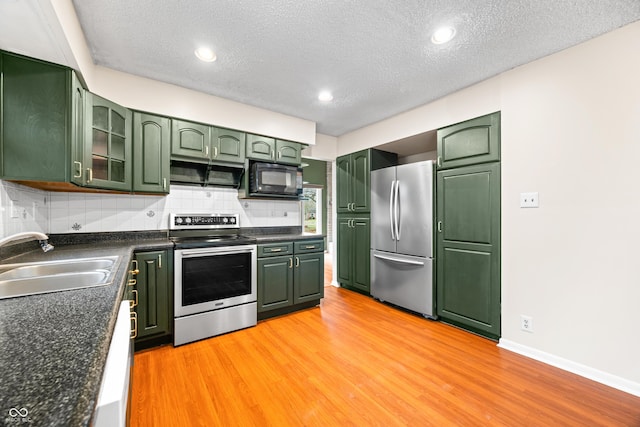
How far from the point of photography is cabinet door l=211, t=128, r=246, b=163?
9.52 ft

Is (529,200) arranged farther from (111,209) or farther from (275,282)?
(111,209)

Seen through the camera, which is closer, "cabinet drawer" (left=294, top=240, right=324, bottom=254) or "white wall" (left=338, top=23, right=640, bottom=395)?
"white wall" (left=338, top=23, right=640, bottom=395)

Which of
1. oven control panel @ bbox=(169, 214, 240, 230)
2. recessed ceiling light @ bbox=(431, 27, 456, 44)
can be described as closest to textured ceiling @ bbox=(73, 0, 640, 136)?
recessed ceiling light @ bbox=(431, 27, 456, 44)

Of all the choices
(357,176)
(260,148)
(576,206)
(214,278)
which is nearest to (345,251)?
(357,176)

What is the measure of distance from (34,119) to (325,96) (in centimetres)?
A: 233

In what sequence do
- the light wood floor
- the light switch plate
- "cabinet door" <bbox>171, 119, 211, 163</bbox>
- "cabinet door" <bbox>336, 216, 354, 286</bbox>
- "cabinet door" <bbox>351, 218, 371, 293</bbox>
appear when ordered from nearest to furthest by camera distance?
1. the light wood floor
2. the light switch plate
3. "cabinet door" <bbox>171, 119, 211, 163</bbox>
4. "cabinet door" <bbox>351, 218, 371, 293</bbox>
5. "cabinet door" <bbox>336, 216, 354, 286</bbox>

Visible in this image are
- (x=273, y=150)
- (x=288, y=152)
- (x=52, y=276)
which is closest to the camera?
(x=52, y=276)

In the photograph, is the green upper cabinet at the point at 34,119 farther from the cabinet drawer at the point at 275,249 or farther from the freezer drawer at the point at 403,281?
the freezer drawer at the point at 403,281

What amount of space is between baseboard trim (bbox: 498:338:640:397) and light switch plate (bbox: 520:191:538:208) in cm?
119

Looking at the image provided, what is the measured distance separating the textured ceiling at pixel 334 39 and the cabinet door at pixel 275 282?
184 centimetres

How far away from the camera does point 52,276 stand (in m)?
1.25

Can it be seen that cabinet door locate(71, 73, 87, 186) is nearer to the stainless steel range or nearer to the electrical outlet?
the stainless steel range

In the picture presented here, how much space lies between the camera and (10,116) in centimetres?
164

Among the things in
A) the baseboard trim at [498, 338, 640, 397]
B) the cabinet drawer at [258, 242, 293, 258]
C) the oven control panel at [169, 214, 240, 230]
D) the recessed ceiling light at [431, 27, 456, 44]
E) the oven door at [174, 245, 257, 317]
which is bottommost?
the baseboard trim at [498, 338, 640, 397]
